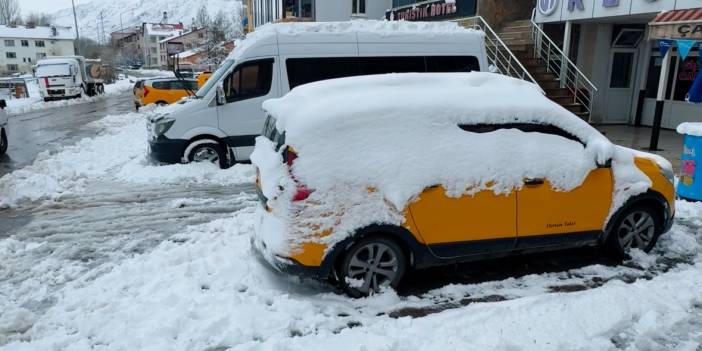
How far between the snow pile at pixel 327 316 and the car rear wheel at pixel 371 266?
0.12 metres

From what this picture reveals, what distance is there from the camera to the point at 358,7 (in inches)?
1031

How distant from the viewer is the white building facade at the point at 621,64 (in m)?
14.3

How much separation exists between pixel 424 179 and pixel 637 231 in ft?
8.48

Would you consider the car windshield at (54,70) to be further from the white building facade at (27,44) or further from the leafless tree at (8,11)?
the leafless tree at (8,11)

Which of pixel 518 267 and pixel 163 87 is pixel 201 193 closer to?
pixel 518 267

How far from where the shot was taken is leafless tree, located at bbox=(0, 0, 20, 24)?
360ft

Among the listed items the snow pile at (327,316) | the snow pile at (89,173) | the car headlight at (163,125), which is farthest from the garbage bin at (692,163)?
the car headlight at (163,125)

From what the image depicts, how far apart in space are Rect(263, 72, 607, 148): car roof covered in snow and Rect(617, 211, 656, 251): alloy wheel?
98 centimetres

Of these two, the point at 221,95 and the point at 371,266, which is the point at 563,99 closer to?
the point at 221,95

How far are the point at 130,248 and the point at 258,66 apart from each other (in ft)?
14.7

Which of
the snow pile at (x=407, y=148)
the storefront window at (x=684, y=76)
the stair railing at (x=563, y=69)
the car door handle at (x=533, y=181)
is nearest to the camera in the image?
the snow pile at (x=407, y=148)

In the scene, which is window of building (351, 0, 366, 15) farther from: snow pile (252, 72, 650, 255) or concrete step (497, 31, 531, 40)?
snow pile (252, 72, 650, 255)

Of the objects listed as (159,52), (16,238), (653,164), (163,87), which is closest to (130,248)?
(16,238)

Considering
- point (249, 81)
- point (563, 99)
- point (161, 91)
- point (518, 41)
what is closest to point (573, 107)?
point (563, 99)
